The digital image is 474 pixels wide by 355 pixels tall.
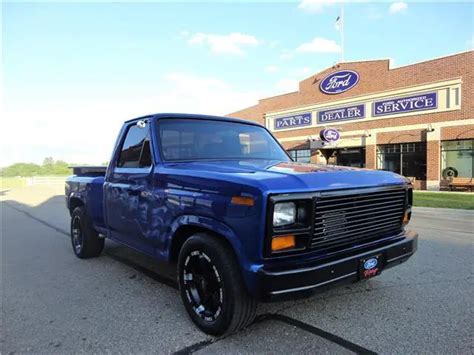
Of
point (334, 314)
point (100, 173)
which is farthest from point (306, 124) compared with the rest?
point (334, 314)

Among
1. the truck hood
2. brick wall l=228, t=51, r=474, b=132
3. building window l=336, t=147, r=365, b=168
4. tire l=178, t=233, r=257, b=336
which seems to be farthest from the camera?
building window l=336, t=147, r=365, b=168

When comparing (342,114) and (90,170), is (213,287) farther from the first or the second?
(342,114)

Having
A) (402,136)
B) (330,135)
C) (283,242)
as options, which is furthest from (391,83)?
(283,242)

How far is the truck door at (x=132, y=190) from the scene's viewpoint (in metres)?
4.04

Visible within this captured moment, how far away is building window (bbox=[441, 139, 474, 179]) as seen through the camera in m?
19.9

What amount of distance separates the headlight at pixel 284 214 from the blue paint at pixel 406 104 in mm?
20911

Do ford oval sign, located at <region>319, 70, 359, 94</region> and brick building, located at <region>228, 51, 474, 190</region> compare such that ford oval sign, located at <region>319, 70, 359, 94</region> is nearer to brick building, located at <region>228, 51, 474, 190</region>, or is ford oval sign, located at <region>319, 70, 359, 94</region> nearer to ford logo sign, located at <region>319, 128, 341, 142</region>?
brick building, located at <region>228, 51, 474, 190</region>

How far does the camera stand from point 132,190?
4.28 meters

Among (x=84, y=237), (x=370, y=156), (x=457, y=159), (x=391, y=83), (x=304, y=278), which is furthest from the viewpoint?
(x=370, y=156)

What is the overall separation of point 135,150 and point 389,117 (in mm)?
21040

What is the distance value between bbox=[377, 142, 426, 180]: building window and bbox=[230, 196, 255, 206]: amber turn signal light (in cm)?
2121

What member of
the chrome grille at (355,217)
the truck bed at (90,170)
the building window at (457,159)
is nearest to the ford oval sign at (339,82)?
the building window at (457,159)

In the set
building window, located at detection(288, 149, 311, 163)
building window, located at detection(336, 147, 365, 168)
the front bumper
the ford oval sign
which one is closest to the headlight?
the front bumper

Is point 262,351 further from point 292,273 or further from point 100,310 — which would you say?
point 100,310
